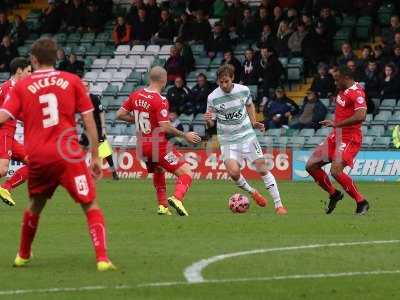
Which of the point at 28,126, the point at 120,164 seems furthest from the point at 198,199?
the point at 28,126

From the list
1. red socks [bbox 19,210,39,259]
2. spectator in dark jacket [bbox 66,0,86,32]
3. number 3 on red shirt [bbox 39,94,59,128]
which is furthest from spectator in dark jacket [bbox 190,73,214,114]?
number 3 on red shirt [bbox 39,94,59,128]

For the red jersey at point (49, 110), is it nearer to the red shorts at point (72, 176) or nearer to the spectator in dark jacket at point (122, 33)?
the red shorts at point (72, 176)

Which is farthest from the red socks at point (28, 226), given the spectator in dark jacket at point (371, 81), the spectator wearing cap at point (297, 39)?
the spectator wearing cap at point (297, 39)

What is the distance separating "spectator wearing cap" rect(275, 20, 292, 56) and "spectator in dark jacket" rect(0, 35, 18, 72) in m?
8.47

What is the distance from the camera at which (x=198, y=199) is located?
837 inches

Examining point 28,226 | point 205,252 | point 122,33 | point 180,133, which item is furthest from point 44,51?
point 122,33

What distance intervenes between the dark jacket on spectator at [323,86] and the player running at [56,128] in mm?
19954

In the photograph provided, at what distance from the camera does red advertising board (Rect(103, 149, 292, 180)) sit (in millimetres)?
28609

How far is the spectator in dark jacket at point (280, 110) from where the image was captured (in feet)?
98.3

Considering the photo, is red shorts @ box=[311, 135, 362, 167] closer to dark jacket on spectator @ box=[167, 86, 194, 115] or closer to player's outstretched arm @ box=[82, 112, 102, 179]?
player's outstretched arm @ box=[82, 112, 102, 179]

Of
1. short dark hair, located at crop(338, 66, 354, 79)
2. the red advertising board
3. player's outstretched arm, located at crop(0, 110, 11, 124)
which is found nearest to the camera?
player's outstretched arm, located at crop(0, 110, 11, 124)

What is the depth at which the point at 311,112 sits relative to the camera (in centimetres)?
2941

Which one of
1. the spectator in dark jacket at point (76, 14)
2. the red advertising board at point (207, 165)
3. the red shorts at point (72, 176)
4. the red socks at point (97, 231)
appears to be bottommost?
the red advertising board at point (207, 165)

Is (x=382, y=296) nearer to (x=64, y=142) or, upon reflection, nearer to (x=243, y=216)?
(x=64, y=142)
